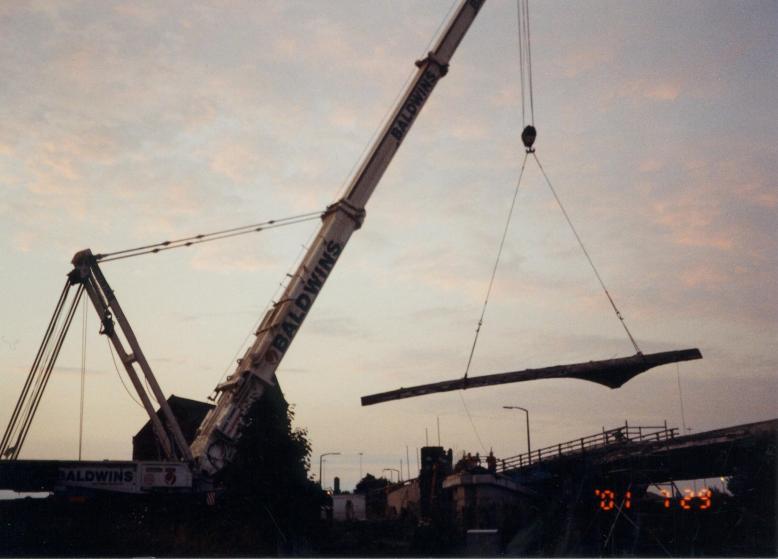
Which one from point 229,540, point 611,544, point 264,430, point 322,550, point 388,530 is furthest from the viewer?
point 388,530

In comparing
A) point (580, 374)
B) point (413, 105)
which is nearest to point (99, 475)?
point (580, 374)

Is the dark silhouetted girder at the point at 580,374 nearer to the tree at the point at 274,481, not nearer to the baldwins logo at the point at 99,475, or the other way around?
the tree at the point at 274,481

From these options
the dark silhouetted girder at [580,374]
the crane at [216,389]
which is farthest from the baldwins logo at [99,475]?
the dark silhouetted girder at [580,374]

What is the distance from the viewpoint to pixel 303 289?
3028cm

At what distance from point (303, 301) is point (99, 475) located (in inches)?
379

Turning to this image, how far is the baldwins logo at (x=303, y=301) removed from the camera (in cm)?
2950

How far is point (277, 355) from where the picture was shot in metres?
29.5

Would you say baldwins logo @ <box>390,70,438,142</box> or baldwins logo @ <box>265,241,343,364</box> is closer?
baldwins logo @ <box>265,241,343,364</box>

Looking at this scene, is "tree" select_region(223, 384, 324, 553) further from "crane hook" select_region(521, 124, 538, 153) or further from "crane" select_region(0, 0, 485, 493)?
"crane hook" select_region(521, 124, 538, 153)

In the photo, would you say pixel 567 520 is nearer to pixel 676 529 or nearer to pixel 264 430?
pixel 676 529

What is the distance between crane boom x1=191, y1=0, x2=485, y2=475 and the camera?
28719 millimetres

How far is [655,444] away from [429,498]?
20529mm

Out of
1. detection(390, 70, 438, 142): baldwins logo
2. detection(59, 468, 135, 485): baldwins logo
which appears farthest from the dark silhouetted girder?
detection(390, 70, 438, 142): baldwins logo

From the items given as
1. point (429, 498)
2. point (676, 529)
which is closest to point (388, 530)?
point (429, 498)
